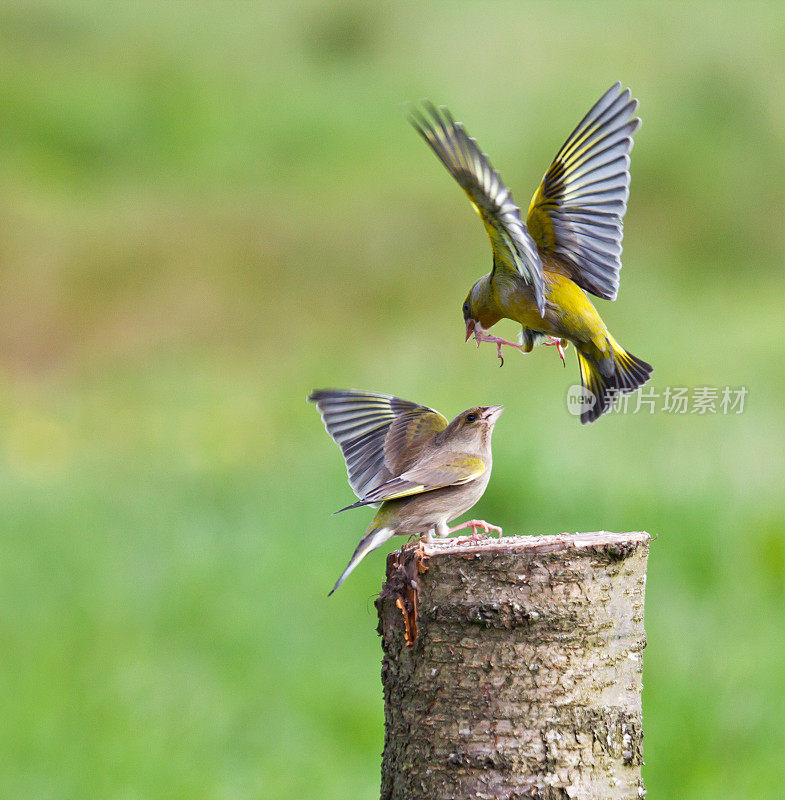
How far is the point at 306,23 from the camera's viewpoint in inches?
798

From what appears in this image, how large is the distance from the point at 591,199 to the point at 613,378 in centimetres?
61

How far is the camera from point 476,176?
300cm

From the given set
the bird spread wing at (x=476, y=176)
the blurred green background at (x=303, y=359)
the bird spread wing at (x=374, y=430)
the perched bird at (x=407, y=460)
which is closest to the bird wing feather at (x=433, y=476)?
the perched bird at (x=407, y=460)

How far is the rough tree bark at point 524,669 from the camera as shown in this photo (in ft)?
9.29

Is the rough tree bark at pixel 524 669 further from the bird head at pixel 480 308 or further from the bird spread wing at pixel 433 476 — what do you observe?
the bird head at pixel 480 308

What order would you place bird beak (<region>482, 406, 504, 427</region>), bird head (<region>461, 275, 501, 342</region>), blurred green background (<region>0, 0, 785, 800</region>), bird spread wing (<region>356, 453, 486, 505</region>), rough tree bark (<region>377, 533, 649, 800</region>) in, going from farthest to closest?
blurred green background (<region>0, 0, 785, 800</region>) → bird beak (<region>482, 406, 504, 427</region>) → bird head (<region>461, 275, 501, 342</region>) → bird spread wing (<region>356, 453, 486, 505</region>) → rough tree bark (<region>377, 533, 649, 800</region>)

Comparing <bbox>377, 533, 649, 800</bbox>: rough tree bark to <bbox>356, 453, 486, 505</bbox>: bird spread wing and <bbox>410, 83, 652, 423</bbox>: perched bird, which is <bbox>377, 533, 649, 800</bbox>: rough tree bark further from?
<bbox>410, 83, 652, 423</bbox>: perched bird

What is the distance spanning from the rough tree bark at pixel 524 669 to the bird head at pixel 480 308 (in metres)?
1.03

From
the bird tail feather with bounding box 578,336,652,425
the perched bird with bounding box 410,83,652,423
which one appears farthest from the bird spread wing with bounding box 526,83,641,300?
the bird tail feather with bounding box 578,336,652,425

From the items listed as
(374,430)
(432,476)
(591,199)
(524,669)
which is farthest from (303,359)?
(524,669)

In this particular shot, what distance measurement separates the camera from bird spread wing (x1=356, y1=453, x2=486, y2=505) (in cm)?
346

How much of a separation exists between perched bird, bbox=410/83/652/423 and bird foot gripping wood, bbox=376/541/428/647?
3.19 ft

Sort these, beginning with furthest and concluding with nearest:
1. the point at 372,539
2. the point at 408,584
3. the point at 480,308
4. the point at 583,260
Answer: the point at 583,260, the point at 480,308, the point at 372,539, the point at 408,584

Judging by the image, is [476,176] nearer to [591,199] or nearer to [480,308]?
[480,308]
